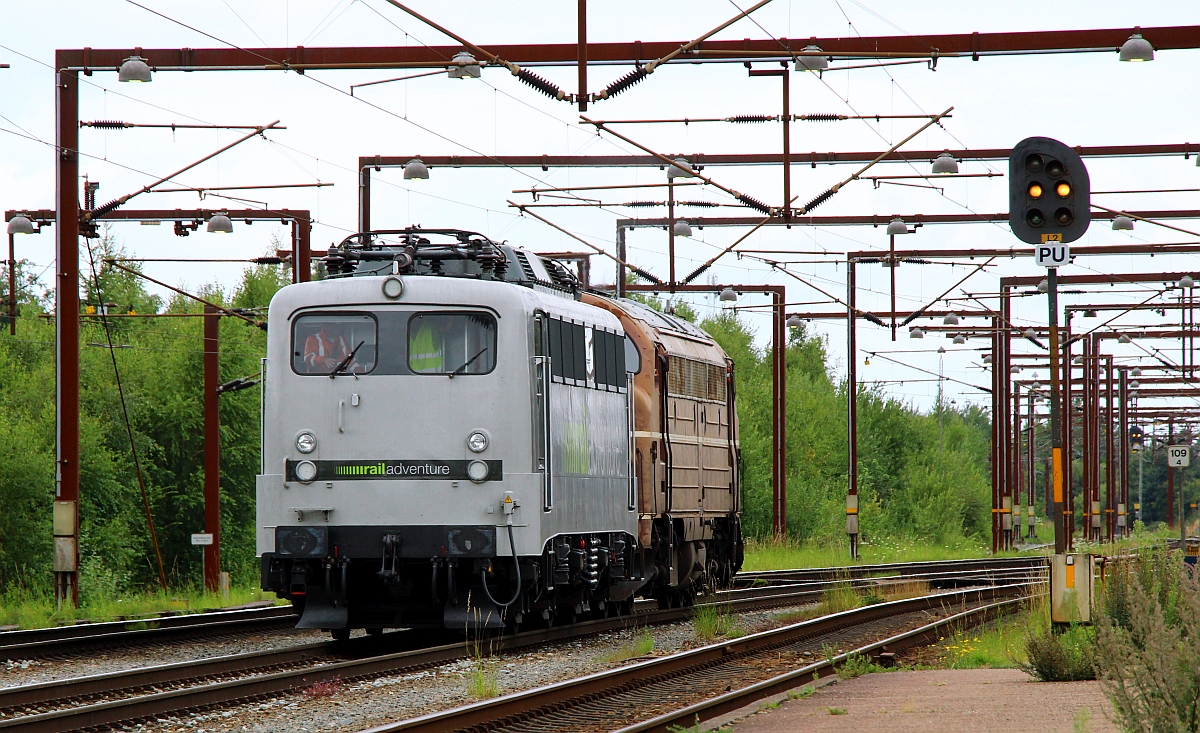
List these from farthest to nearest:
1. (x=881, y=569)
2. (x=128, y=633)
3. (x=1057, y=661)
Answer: (x=881, y=569), (x=128, y=633), (x=1057, y=661)

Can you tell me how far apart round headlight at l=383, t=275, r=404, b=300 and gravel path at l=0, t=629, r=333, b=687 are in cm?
386

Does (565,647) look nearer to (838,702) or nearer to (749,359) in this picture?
(838,702)

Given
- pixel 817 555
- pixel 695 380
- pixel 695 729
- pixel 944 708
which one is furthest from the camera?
pixel 817 555

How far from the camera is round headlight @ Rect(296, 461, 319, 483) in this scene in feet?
49.9

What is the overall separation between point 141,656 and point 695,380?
395 inches

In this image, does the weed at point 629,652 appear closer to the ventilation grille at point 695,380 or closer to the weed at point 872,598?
the ventilation grille at point 695,380

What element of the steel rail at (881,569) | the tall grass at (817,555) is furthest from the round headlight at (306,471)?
the tall grass at (817,555)

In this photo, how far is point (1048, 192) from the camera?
14.4 m

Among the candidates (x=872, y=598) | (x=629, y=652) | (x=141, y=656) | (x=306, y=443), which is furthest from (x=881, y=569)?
(x=141, y=656)

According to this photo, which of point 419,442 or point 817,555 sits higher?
point 419,442

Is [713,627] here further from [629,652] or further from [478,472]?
[478,472]

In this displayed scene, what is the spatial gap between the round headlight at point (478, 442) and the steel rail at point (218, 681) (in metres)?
1.95

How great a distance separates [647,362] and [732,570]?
20.7ft

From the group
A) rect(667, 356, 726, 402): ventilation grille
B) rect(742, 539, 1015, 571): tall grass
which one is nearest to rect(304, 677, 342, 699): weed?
rect(667, 356, 726, 402): ventilation grille
